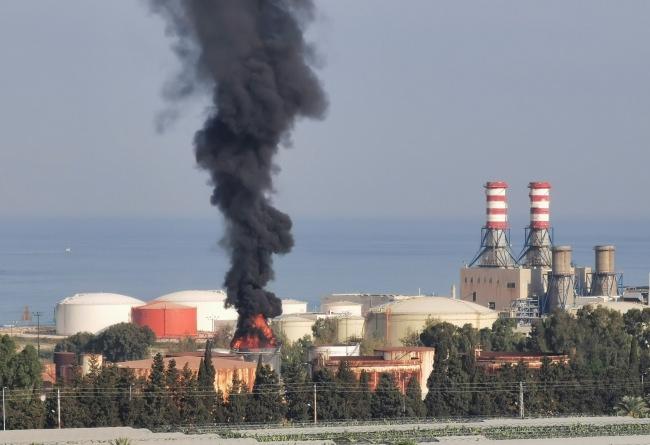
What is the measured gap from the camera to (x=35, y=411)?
58.8m

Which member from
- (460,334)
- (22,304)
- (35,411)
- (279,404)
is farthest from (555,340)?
(22,304)

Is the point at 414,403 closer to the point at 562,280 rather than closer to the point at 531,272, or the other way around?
the point at 562,280

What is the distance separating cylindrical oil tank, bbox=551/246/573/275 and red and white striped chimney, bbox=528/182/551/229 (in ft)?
22.7

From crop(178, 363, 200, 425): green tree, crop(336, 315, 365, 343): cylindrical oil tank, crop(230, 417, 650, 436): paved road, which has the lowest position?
crop(230, 417, 650, 436): paved road

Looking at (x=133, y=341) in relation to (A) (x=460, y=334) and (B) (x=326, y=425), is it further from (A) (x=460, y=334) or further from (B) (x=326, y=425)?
(B) (x=326, y=425)

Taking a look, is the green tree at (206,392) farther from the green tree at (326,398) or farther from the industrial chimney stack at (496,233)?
the industrial chimney stack at (496,233)

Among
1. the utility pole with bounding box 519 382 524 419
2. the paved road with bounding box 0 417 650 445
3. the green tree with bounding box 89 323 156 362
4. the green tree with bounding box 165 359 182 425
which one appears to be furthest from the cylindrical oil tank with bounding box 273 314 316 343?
the paved road with bounding box 0 417 650 445

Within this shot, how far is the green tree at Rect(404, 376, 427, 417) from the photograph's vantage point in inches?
2522

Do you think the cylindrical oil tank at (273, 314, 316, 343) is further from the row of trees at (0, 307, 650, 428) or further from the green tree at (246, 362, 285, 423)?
the green tree at (246, 362, 285, 423)

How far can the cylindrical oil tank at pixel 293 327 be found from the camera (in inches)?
4109

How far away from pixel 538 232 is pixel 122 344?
3442 centimetres

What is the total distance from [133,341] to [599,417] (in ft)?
137

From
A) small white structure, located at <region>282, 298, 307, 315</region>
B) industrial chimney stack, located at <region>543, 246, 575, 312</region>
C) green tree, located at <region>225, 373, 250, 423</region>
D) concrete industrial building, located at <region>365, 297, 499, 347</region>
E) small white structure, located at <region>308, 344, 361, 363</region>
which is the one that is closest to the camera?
green tree, located at <region>225, 373, 250, 423</region>

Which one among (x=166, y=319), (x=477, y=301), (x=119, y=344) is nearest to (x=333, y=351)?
(x=119, y=344)
